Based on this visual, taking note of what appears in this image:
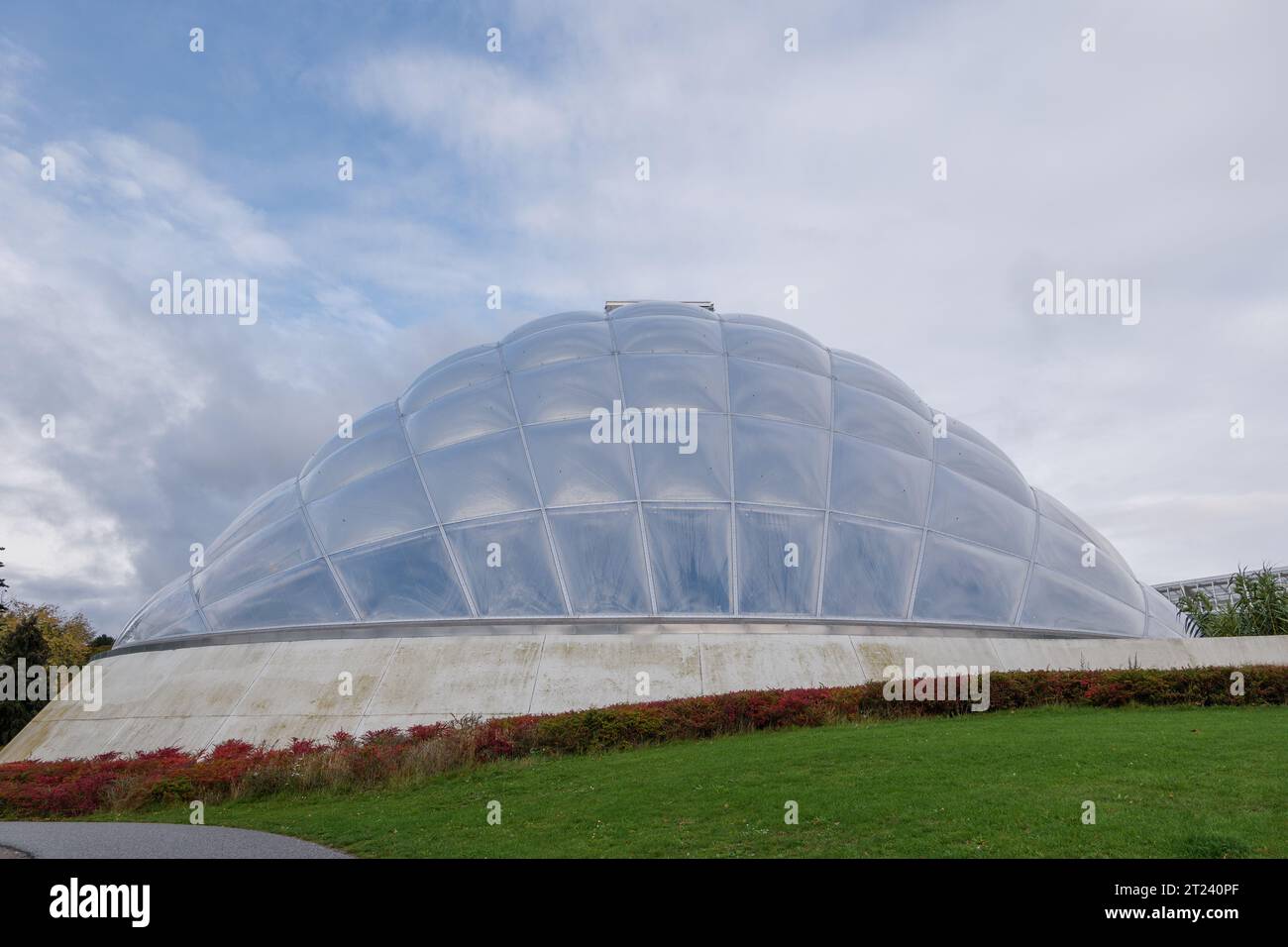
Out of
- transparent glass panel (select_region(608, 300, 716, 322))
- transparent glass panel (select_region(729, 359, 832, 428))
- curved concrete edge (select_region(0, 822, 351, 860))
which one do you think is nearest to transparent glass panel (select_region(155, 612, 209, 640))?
curved concrete edge (select_region(0, 822, 351, 860))

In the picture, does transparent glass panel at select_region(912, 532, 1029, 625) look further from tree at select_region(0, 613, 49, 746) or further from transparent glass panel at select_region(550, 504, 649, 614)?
tree at select_region(0, 613, 49, 746)

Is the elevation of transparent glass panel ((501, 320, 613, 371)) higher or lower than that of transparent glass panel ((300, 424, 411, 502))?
higher

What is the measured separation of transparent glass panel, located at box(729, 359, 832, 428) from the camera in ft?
72.0

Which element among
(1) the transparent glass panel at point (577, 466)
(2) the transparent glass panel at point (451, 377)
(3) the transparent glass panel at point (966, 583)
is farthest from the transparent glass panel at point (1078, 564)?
(2) the transparent glass panel at point (451, 377)

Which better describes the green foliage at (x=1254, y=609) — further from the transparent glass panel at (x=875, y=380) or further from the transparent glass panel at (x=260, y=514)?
the transparent glass panel at (x=260, y=514)

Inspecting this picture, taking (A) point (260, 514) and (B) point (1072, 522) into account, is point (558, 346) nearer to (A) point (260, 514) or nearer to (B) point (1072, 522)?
→ (A) point (260, 514)

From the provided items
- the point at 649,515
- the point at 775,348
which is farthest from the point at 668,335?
the point at 649,515

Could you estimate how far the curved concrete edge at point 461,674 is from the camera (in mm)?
16828

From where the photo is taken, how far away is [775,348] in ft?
79.3

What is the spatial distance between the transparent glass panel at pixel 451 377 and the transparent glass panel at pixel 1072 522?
1464 centimetres

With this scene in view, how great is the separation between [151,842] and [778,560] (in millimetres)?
12762

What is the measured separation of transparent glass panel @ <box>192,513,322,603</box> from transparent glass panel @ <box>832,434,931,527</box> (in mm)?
11740
